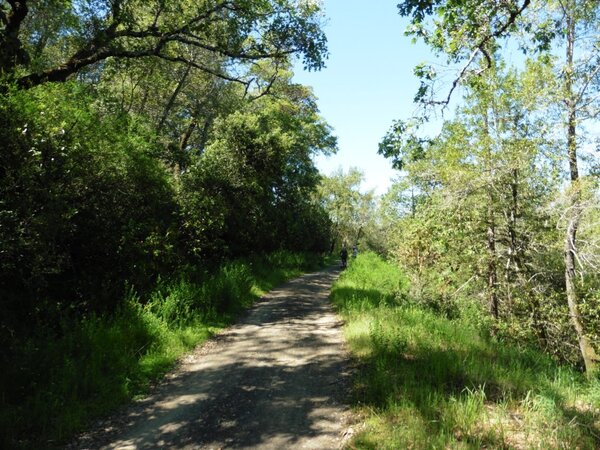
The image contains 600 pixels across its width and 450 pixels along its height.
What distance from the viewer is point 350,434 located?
15.9 ft

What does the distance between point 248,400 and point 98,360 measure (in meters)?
2.61

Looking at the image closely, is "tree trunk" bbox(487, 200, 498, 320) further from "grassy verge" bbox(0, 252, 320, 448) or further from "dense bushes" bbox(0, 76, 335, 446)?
"grassy verge" bbox(0, 252, 320, 448)

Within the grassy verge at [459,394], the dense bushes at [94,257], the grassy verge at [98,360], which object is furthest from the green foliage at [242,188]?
the grassy verge at [459,394]

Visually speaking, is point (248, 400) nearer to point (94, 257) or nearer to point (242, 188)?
point (94, 257)

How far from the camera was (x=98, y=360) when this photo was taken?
6.43 meters

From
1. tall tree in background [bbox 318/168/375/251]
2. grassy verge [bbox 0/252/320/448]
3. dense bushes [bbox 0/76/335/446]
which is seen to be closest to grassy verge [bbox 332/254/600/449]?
grassy verge [bbox 0/252/320/448]

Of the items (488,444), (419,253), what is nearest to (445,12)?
(488,444)

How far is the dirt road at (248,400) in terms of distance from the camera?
193 inches

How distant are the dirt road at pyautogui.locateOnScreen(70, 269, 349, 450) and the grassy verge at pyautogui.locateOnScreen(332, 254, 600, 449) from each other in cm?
53

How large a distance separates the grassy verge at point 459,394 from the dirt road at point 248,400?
53cm

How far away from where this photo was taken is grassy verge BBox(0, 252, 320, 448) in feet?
16.5

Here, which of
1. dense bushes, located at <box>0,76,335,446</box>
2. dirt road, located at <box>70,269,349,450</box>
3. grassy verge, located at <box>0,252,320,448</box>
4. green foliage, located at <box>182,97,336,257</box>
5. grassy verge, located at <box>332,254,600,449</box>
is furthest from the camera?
green foliage, located at <box>182,97,336,257</box>

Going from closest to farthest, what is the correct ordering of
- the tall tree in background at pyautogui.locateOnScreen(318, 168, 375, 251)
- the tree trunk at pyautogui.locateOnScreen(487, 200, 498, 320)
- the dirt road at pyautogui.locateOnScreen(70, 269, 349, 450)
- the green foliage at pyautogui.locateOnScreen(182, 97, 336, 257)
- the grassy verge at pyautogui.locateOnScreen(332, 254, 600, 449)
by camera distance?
the grassy verge at pyautogui.locateOnScreen(332, 254, 600, 449) < the dirt road at pyautogui.locateOnScreen(70, 269, 349, 450) < the tree trunk at pyautogui.locateOnScreen(487, 200, 498, 320) < the green foliage at pyautogui.locateOnScreen(182, 97, 336, 257) < the tall tree in background at pyautogui.locateOnScreen(318, 168, 375, 251)

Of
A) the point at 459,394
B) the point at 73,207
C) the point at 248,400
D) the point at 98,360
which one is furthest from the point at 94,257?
the point at 459,394
